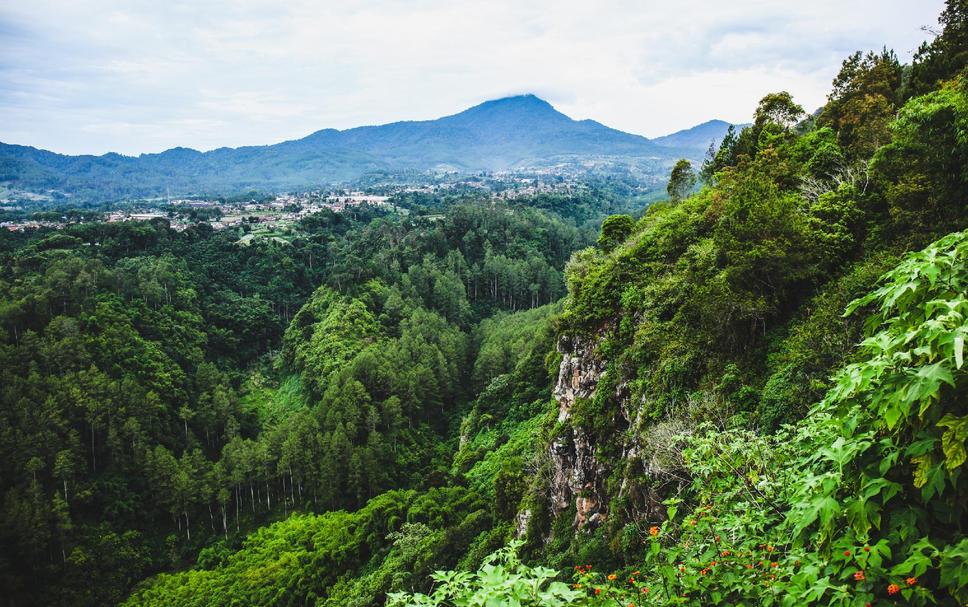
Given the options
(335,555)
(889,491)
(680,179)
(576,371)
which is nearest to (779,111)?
(680,179)

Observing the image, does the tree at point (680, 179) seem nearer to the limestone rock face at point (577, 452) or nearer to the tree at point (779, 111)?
the tree at point (779, 111)

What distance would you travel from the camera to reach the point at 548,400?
41969 millimetres

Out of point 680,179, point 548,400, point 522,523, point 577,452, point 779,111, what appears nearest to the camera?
point 577,452

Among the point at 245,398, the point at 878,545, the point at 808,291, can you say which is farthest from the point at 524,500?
the point at 245,398

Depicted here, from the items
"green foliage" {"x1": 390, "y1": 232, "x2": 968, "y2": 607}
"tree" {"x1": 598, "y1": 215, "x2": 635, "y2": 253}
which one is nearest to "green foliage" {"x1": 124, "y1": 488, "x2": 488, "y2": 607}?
"tree" {"x1": 598, "y1": 215, "x2": 635, "y2": 253}

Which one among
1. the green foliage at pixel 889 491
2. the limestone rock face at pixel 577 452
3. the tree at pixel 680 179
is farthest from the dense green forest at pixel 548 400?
the tree at pixel 680 179

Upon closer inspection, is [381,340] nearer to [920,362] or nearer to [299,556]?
[299,556]

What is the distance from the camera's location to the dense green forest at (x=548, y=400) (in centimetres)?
357

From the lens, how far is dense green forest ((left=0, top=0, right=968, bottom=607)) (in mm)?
3568

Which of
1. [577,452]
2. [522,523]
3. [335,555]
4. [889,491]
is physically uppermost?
[889,491]

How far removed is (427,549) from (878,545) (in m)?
29.0

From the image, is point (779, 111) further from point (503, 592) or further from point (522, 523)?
point (503, 592)

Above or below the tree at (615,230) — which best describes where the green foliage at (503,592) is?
below

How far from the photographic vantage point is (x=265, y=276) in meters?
85.9
